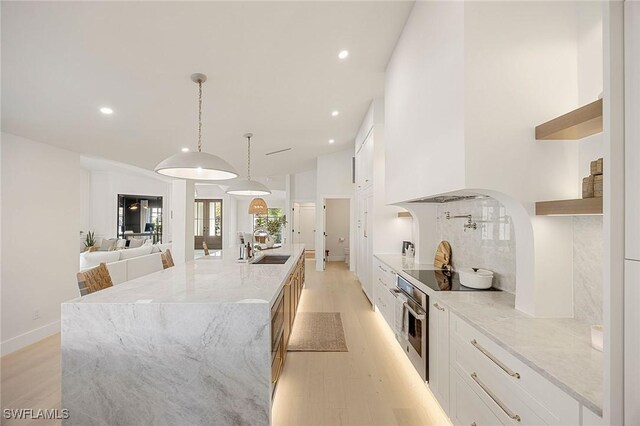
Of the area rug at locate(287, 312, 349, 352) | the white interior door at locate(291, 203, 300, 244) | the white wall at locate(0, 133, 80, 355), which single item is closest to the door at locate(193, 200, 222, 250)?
the white interior door at locate(291, 203, 300, 244)

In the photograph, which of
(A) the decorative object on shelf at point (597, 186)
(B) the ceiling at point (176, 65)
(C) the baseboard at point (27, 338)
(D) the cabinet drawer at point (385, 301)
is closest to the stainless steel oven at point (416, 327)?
(D) the cabinet drawer at point (385, 301)

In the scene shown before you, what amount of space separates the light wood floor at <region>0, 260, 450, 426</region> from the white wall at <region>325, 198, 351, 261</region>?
6674mm

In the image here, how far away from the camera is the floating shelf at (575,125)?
4.09 feet

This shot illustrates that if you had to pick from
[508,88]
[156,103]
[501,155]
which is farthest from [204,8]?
[501,155]

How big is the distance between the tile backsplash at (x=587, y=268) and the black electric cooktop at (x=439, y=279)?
62 cm

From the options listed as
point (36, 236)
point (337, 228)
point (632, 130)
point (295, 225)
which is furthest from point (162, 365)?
point (337, 228)

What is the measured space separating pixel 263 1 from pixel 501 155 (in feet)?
6.06

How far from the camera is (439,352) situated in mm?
1937

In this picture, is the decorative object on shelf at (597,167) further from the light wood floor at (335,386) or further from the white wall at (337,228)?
the white wall at (337,228)

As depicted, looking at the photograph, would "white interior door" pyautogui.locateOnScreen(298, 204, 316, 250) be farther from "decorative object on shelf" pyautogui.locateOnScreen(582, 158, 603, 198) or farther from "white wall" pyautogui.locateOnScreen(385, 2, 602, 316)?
"decorative object on shelf" pyautogui.locateOnScreen(582, 158, 603, 198)

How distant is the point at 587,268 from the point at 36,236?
5.46m

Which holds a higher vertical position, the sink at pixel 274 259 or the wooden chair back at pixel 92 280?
the wooden chair back at pixel 92 280

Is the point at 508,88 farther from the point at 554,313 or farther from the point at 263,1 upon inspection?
the point at 263,1

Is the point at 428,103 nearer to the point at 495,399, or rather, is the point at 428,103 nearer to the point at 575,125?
the point at 575,125
